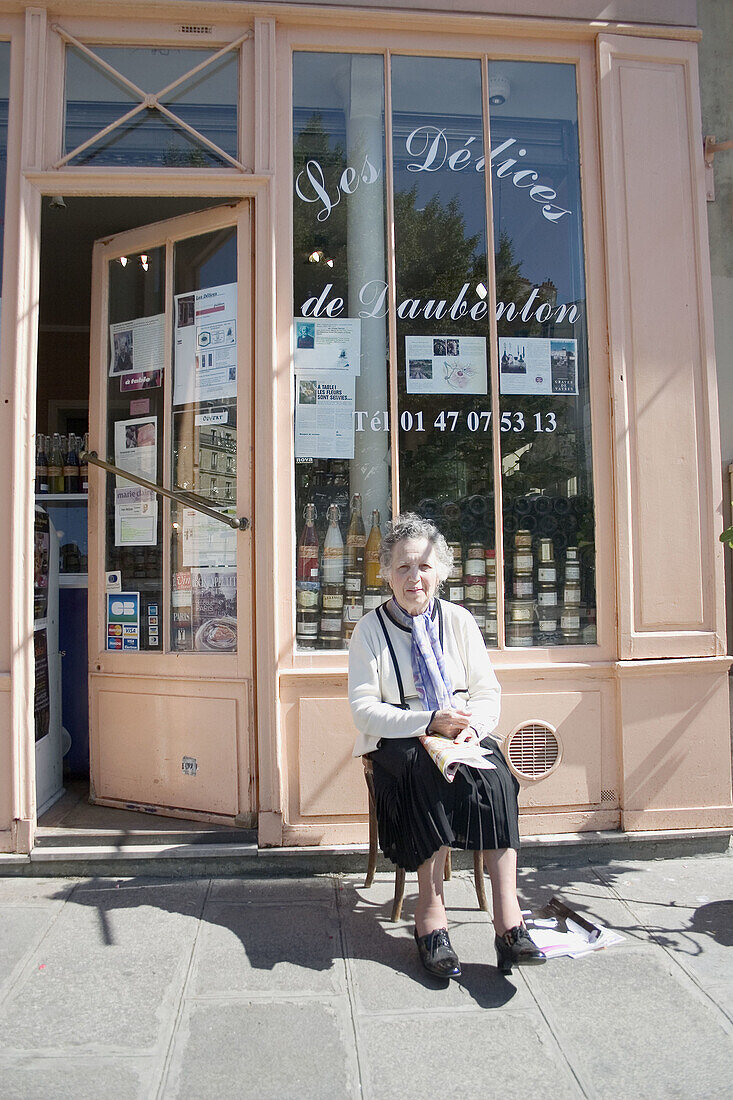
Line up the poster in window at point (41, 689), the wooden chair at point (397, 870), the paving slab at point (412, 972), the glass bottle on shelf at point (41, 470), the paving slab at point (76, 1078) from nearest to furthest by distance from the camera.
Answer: the paving slab at point (76, 1078) < the paving slab at point (412, 972) < the wooden chair at point (397, 870) < the poster in window at point (41, 689) < the glass bottle on shelf at point (41, 470)

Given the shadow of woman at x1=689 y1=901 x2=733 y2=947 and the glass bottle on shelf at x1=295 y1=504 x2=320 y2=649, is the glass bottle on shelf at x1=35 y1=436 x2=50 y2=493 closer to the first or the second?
the glass bottle on shelf at x1=295 y1=504 x2=320 y2=649

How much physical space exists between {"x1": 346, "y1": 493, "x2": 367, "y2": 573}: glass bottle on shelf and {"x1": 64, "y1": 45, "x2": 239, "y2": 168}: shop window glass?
1.68 meters

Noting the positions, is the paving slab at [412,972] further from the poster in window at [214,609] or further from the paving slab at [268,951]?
the poster in window at [214,609]

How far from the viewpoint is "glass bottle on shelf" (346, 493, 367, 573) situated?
12.8ft

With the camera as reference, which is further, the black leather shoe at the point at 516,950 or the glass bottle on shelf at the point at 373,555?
the glass bottle on shelf at the point at 373,555

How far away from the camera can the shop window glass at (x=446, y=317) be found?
394 cm

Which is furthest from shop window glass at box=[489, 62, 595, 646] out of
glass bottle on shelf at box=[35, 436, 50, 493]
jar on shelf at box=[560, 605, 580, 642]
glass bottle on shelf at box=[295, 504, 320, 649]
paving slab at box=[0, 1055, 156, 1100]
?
glass bottle on shelf at box=[35, 436, 50, 493]

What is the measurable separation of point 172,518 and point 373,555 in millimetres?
1017

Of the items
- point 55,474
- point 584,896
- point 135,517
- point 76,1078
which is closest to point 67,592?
point 55,474

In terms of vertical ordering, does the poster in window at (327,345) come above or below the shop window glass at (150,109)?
below

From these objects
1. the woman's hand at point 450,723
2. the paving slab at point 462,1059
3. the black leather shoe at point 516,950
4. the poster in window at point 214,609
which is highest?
the poster in window at point 214,609

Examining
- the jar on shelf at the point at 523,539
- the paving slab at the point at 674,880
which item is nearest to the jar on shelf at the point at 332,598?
the jar on shelf at the point at 523,539

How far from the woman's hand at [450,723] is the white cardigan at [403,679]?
0.03 metres

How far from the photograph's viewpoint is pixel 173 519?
4.09 meters
